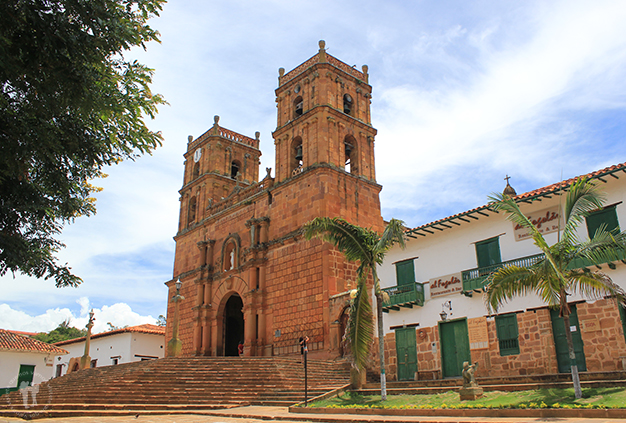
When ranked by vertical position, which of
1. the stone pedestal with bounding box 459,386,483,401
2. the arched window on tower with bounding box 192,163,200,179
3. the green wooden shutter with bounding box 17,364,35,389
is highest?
the arched window on tower with bounding box 192,163,200,179

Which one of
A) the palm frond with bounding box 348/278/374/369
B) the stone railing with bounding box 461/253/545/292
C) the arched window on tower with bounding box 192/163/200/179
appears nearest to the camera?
the palm frond with bounding box 348/278/374/369

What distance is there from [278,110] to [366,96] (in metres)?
4.94

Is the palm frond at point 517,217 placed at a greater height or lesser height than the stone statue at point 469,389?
greater

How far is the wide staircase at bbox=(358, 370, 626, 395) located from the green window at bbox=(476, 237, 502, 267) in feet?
12.7

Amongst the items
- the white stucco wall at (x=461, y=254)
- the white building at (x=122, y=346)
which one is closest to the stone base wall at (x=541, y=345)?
the white stucco wall at (x=461, y=254)

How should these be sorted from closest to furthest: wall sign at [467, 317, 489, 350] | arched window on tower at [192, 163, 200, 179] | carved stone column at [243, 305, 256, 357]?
wall sign at [467, 317, 489, 350], carved stone column at [243, 305, 256, 357], arched window on tower at [192, 163, 200, 179]

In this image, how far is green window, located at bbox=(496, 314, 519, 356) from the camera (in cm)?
1490

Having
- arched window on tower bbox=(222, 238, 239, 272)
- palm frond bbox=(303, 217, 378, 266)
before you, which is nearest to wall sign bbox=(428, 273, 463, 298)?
palm frond bbox=(303, 217, 378, 266)

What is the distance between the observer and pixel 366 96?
95.7ft

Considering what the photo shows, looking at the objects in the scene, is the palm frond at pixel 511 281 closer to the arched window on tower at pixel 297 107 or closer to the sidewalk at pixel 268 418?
the sidewalk at pixel 268 418

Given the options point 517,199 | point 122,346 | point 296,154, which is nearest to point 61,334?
point 122,346

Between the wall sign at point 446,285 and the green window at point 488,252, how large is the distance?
2.80 ft

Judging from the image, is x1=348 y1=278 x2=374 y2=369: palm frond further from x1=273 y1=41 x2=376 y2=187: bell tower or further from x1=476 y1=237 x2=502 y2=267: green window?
x1=273 y1=41 x2=376 y2=187: bell tower

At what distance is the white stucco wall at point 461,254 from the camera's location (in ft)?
48.4
